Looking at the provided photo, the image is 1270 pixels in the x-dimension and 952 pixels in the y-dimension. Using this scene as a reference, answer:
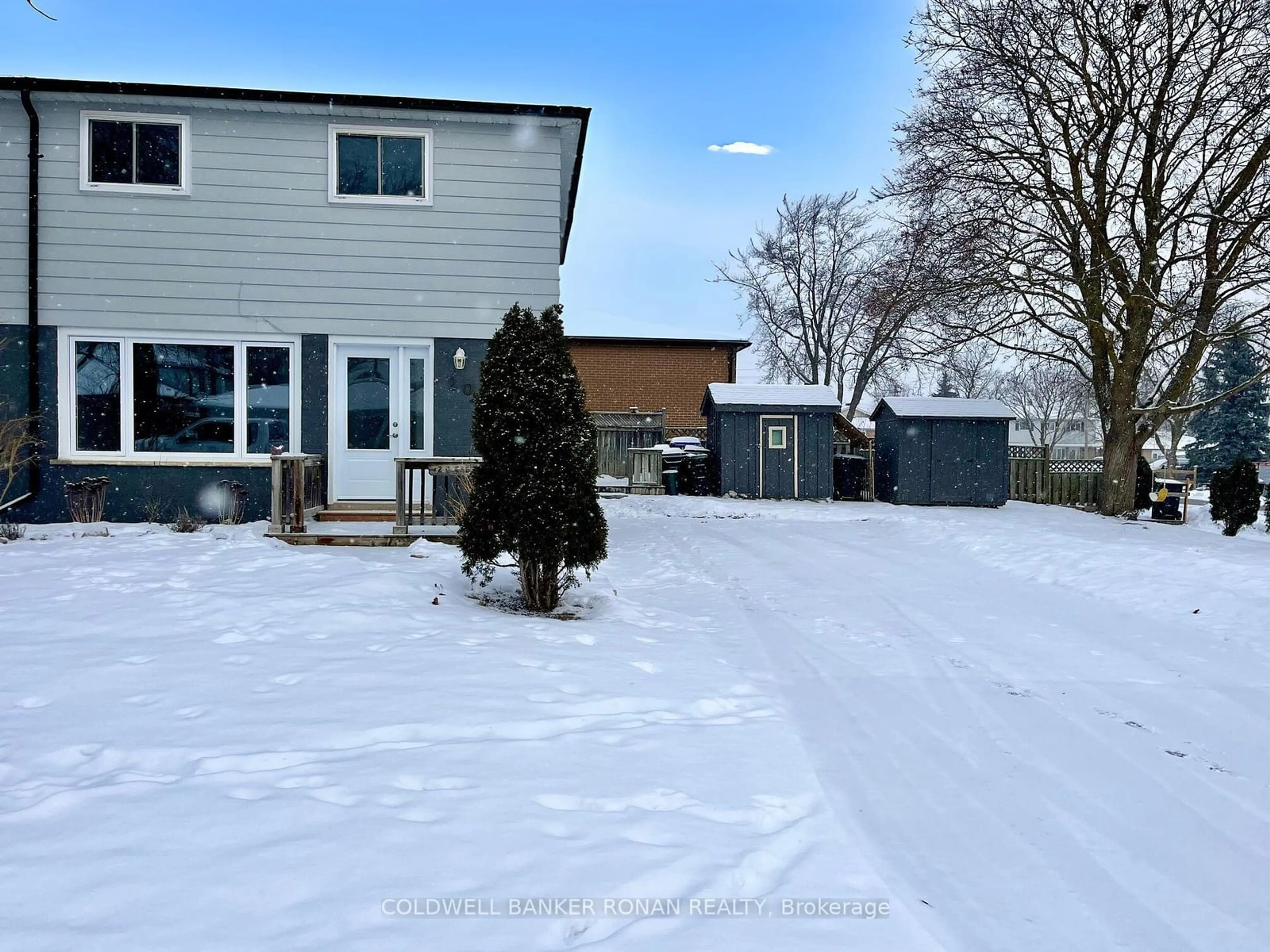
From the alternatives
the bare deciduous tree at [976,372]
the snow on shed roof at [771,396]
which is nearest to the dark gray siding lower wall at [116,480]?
the snow on shed roof at [771,396]

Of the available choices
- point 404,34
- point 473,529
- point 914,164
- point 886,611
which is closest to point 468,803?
point 473,529

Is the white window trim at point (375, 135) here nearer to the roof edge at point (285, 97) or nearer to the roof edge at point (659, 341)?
the roof edge at point (285, 97)

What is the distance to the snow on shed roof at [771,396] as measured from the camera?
1830 centimetres

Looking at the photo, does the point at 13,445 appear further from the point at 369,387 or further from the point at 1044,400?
the point at 1044,400

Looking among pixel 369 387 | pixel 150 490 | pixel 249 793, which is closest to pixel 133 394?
pixel 150 490

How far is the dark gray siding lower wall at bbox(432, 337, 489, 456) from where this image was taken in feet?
33.2

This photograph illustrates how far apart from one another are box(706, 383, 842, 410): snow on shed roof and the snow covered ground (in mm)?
11519

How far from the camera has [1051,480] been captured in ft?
65.7

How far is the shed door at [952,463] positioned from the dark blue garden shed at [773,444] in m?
2.31

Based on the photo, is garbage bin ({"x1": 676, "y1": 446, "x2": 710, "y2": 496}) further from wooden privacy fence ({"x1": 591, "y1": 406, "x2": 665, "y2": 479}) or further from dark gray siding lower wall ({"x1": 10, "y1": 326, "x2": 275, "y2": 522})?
dark gray siding lower wall ({"x1": 10, "y1": 326, "x2": 275, "y2": 522})

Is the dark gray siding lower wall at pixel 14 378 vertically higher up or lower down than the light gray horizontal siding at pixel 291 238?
lower down

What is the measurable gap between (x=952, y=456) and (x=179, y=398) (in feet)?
50.8

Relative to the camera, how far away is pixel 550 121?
10.2m

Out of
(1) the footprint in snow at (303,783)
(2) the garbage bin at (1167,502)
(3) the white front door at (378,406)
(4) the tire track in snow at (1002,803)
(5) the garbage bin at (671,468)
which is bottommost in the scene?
(4) the tire track in snow at (1002,803)
